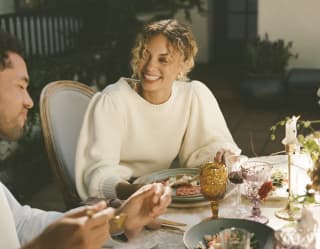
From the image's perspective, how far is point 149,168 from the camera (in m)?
2.33

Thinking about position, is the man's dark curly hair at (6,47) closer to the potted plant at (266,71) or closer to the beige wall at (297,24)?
the potted plant at (266,71)

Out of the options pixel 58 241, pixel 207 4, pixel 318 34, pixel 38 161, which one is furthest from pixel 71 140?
pixel 207 4

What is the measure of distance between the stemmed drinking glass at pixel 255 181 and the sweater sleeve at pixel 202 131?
0.61m

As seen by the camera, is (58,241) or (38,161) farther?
(38,161)

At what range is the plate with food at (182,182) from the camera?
5.74 ft

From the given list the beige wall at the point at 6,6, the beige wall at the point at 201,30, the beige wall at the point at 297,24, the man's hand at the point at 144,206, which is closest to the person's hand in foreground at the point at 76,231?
the man's hand at the point at 144,206

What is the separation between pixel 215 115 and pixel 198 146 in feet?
0.51

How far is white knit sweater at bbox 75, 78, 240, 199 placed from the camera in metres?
2.09

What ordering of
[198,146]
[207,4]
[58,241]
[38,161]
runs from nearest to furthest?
[58,241], [198,146], [38,161], [207,4]

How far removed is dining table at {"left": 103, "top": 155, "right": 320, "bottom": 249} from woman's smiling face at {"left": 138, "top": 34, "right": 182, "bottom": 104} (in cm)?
60

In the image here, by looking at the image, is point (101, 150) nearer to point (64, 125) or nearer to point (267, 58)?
point (64, 125)

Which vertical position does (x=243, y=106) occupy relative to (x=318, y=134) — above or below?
below

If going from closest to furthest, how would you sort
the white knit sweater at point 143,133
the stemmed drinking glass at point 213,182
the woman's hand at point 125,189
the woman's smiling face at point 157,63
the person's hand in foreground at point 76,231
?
the person's hand in foreground at point 76,231 < the stemmed drinking glass at point 213,182 < the woman's hand at point 125,189 < the white knit sweater at point 143,133 < the woman's smiling face at point 157,63

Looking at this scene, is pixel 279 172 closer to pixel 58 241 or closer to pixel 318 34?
pixel 58 241
